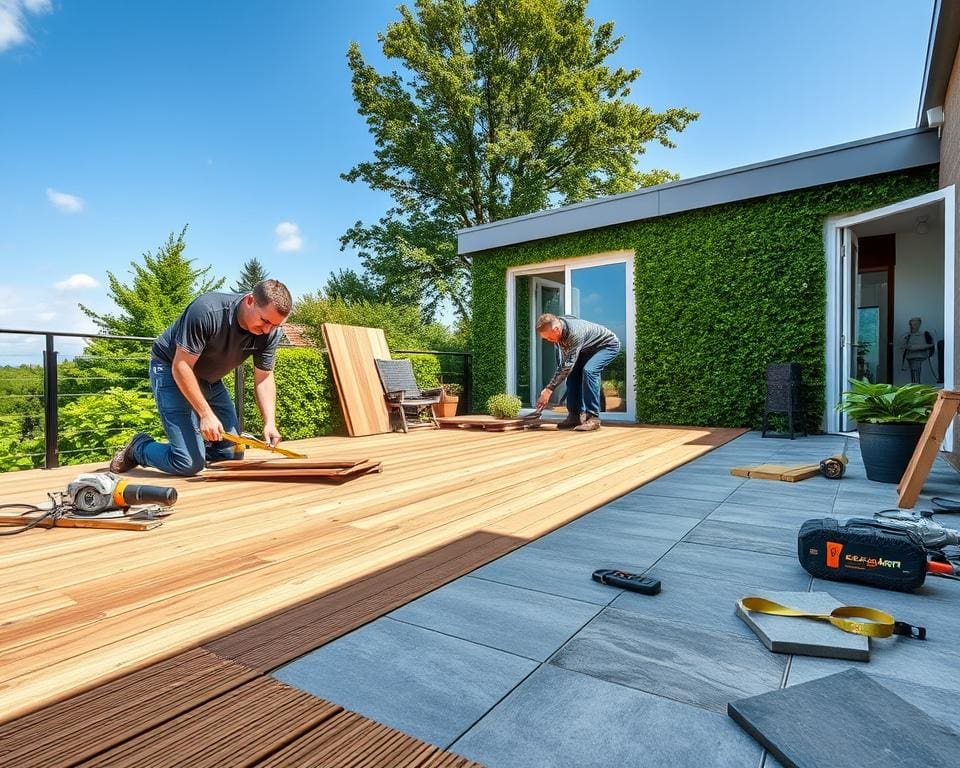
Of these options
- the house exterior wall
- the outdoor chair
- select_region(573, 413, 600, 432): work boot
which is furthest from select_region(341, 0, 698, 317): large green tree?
the house exterior wall

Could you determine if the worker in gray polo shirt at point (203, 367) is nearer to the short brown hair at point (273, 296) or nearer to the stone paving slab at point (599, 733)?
the short brown hair at point (273, 296)

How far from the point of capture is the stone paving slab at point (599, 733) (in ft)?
2.51

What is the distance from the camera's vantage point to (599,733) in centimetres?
82

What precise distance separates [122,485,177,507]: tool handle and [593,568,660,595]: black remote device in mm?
1672

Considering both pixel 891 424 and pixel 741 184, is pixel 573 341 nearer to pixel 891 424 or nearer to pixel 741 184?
pixel 741 184

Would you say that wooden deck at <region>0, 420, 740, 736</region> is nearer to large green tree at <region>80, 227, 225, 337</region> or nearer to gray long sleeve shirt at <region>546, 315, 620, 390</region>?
gray long sleeve shirt at <region>546, 315, 620, 390</region>

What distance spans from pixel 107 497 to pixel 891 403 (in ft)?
12.3

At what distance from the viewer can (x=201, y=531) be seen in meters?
1.96

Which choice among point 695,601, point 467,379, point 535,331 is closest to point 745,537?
point 695,601

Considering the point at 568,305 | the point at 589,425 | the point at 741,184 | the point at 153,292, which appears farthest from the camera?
the point at 153,292

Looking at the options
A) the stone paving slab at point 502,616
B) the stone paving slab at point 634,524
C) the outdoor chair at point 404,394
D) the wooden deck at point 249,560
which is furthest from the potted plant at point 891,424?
the outdoor chair at point 404,394

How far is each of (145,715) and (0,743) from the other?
Result: 0.59 feet

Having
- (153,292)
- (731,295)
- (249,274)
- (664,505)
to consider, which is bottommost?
(664,505)

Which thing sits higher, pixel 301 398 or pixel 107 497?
pixel 301 398
